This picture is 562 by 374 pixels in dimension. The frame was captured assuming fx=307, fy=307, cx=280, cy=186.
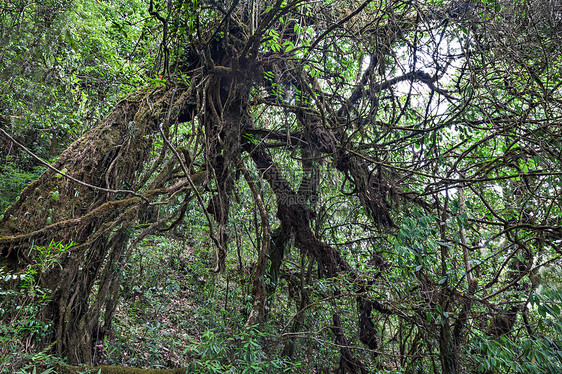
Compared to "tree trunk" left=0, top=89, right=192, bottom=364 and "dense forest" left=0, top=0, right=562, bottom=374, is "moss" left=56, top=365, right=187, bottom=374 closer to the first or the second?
"dense forest" left=0, top=0, right=562, bottom=374

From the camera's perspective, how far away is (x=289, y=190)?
426cm

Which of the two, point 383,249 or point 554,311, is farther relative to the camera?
point 383,249

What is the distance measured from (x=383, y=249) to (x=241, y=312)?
1938 mm

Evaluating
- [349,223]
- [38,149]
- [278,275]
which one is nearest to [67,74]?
[38,149]

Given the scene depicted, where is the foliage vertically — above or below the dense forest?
below

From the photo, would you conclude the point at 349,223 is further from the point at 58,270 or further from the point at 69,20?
the point at 69,20

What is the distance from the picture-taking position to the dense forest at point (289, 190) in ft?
7.80

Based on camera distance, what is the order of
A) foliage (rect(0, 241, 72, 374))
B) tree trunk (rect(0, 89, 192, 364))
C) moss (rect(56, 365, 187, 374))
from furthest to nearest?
tree trunk (rect(0, 89, 192, 364))
moss (rect(56, 365, 187, 374))
foliage (rect(0, 241, 72, 374))

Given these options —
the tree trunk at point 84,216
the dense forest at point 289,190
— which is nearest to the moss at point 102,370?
the dense forest at point 289,190

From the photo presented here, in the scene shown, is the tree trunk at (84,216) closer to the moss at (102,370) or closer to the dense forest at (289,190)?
the dense forest at (289,190)

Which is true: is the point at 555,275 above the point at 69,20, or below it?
below

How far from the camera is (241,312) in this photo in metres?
3.88

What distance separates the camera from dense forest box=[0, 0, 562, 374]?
2.38 metres

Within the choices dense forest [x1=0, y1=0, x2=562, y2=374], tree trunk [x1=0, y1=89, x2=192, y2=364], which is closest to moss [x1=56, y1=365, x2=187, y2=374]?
dense forest [x1=0, y1=0, x2=562, y2=374]
